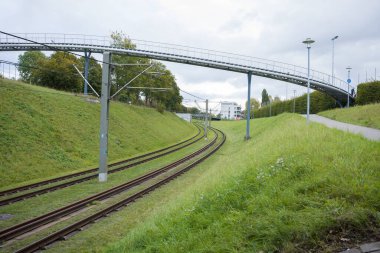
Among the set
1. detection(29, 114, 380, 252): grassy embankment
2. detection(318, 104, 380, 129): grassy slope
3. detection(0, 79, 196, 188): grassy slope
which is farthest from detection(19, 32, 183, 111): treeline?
detection(29, 114, 380, 252): grassy embankment

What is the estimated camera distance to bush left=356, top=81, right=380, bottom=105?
39.5 metres

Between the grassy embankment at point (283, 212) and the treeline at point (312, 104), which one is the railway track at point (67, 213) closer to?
the grassy embankment at point (283, 212)

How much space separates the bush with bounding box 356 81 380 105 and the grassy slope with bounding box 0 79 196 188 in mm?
28678

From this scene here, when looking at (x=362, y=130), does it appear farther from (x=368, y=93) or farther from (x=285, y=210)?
(x=368, y=93)

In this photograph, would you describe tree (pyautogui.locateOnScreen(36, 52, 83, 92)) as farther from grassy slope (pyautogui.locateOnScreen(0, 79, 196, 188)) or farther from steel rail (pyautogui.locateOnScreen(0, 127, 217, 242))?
steel rail (pyautogui.locateOnScreen(0, 127, 217, 242))

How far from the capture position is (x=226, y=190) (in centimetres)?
872

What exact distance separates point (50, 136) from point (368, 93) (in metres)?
39.2

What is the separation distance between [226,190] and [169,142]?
120 ft

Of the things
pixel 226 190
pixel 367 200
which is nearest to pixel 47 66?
pixel 226 190

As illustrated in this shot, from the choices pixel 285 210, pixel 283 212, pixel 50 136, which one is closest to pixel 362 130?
pixel 285 210

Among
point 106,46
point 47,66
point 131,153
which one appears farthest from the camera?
point 47,66

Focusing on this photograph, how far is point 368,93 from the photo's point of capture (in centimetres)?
4119

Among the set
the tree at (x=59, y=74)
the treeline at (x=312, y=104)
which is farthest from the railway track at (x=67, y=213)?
the treeline at (x=312, y=104)

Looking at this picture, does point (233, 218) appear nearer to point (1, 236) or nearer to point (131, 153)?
point (1, 236)
